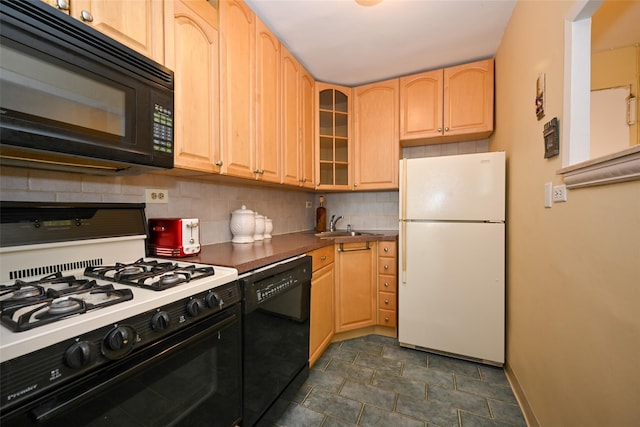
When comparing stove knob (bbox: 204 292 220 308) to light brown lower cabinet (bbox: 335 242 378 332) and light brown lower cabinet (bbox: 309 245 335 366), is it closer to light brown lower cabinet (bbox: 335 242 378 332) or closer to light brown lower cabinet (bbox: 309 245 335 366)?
light brown lower cabinet (bbox: 309 245 335 366)

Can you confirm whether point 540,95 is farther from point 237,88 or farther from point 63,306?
point 63,306

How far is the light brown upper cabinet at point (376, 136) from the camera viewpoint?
8.21ft

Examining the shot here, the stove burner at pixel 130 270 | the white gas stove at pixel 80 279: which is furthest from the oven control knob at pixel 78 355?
the stove burner at pixel 130 270

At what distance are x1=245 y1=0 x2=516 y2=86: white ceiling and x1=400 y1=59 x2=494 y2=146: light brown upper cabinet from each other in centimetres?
10

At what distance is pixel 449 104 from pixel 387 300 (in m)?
1.81

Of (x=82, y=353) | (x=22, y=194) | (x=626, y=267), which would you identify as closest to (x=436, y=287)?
(x=626, y=267)

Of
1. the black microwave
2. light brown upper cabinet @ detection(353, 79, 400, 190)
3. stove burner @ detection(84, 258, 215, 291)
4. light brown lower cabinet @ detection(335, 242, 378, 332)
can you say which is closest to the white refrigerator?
light brown lower cabinet @ detection(335, 242, 378, 332)

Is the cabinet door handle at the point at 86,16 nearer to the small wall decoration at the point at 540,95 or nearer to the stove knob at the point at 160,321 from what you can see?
the stove knob at the point at 160,321

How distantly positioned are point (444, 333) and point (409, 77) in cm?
221

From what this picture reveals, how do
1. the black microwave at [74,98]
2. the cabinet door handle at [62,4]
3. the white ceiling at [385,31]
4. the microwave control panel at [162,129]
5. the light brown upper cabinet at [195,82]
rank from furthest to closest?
1. the white ceiling at [385,31]
2. the light brown upper cabinet at [195,82]
3. the microwave control panel at [162,129]
4. the cabinet door handle at [62,4]
5. the black microwave at [74,98]

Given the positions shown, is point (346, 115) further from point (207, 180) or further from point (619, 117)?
point (619, 117)

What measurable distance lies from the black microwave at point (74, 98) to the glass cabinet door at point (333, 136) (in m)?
1.61

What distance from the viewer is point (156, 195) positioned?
141 cm

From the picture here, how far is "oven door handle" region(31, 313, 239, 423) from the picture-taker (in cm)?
53
